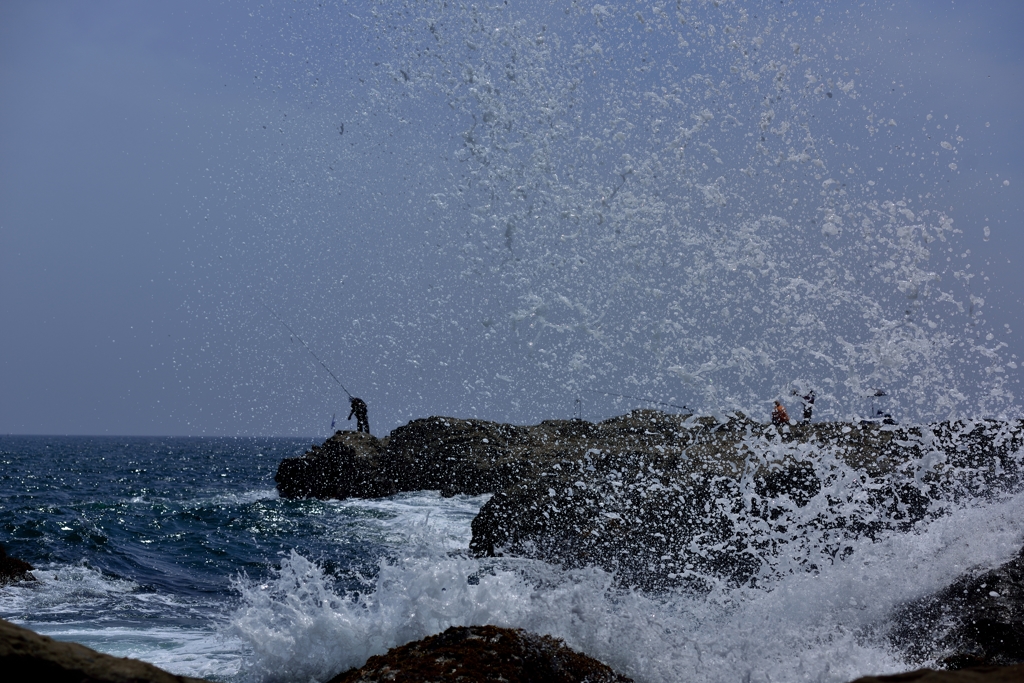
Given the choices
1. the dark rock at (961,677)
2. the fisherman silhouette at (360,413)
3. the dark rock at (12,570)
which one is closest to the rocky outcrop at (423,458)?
the fisherman silhouette at (360,413)

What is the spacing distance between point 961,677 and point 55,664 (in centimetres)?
245

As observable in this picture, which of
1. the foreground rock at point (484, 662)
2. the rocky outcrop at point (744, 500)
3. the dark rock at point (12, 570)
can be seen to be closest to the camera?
the foreground rock at point (484, 662)

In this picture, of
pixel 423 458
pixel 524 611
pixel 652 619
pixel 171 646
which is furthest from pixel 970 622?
pixel 423 458

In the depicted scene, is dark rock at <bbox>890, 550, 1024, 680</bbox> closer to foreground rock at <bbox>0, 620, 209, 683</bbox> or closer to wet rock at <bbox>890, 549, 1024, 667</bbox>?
wet rock at <bbox>890, 549, 1024, 667</bbox>

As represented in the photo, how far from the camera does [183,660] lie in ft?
19.3

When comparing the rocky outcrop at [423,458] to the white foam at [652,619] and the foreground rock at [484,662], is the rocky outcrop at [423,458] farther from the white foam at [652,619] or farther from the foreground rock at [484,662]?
the foreground rock at [484,662]

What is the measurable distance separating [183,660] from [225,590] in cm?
391

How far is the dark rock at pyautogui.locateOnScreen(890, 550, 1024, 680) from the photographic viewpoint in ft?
13.1

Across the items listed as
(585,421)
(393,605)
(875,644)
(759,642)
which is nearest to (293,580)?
(393,605)

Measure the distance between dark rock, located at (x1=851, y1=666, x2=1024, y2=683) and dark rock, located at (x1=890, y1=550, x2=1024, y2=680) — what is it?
219 cm

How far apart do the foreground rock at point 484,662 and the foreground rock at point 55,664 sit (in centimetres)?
152

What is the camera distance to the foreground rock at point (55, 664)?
7.04ft

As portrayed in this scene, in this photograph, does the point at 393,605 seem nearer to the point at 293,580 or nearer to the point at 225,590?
the point at 293,580

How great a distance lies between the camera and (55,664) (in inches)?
85.7
